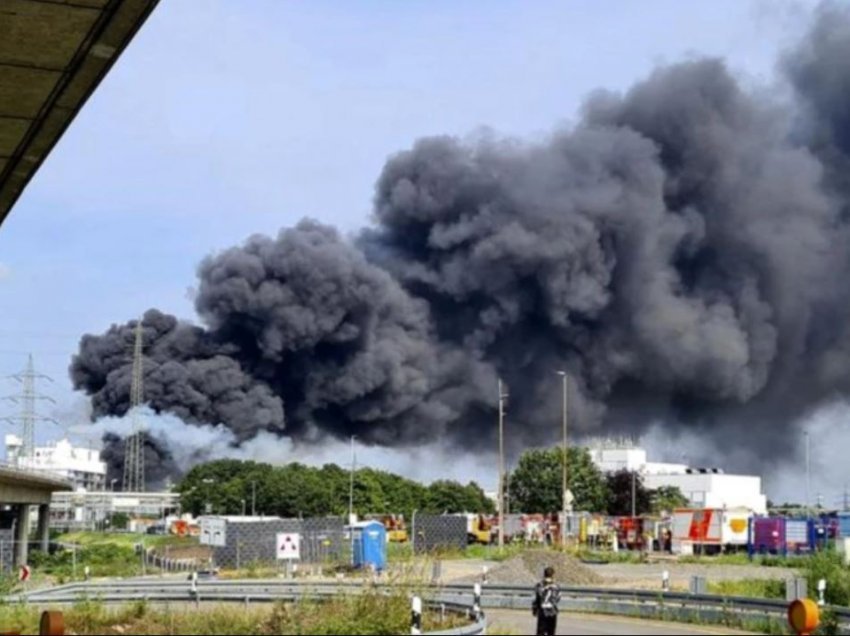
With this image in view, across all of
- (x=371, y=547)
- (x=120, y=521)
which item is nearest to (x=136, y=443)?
(x=120, y=521)

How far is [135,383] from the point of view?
114500 mm

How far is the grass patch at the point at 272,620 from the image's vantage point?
17.1 m

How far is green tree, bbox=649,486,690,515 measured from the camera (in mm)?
127938

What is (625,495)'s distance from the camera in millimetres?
127312

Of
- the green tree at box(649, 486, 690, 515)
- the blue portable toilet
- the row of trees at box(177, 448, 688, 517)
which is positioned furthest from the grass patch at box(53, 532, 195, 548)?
the green tree at box(649, 486, 690, 515)

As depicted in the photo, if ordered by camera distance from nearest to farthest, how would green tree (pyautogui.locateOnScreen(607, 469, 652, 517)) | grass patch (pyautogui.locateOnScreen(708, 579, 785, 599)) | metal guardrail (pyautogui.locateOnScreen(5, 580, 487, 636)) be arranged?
metal guardrail (pyautogui.locateOnScreen(5, 580, 487, 636))
grass patch (pyautogui.locateOnScreen(708, 579, 785, 599))
green tree (pyautogui.locateOnScreen(607, 469, 652, 517))

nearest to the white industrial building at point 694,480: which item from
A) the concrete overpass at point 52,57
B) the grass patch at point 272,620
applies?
the grass patch at point 272,620

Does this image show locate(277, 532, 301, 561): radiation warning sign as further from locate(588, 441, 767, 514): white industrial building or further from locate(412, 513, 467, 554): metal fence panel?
locate(588, 441, 767, 514): white industrial building

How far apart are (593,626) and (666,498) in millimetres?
110253

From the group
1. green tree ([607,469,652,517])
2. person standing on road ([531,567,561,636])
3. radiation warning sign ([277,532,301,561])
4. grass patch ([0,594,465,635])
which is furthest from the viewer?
green tree ([607,469,652,517])

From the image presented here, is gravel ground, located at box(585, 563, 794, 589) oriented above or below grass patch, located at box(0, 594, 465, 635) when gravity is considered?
below

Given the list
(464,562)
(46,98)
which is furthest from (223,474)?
(46,98)

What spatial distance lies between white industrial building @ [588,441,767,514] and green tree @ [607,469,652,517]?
565cm

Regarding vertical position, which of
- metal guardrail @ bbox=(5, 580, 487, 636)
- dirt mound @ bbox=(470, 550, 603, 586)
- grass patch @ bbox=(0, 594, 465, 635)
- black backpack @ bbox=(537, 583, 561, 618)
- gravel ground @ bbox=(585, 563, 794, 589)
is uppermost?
black backpack @ bbox=(537, 583, 561, 618)
